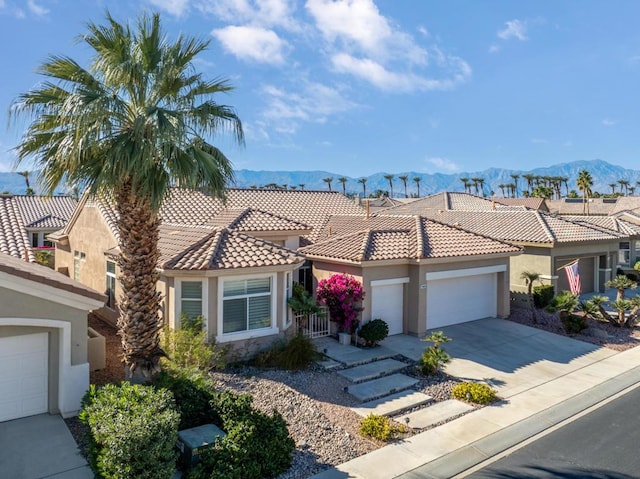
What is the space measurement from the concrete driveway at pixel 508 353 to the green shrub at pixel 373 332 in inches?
25.0

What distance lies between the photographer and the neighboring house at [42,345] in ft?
34.5

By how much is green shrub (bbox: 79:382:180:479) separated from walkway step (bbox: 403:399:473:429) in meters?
6.41

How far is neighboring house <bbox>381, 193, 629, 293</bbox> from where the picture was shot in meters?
27.0

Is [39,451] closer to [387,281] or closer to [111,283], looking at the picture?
[111,283]

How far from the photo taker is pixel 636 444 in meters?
11.1

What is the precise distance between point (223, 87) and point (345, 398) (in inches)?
366

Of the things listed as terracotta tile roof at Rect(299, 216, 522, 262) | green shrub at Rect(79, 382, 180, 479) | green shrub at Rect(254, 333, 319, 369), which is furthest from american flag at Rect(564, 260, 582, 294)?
green shrub at Rect(79, 382, 180, 479)

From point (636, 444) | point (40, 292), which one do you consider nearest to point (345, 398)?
point (636, 444)

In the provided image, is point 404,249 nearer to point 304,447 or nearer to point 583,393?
point 583,393

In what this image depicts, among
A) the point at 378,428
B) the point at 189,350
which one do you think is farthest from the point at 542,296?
the point at 189,350

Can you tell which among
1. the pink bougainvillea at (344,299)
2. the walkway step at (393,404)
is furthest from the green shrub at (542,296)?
the walkway step at (393,404)

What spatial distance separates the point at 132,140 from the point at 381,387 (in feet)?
32.0

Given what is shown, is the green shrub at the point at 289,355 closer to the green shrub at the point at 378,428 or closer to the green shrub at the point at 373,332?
the green shrub at the point at 373,332

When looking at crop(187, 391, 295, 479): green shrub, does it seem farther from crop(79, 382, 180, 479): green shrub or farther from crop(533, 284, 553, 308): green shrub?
crop(533, 284, 553, 308): green shrub
